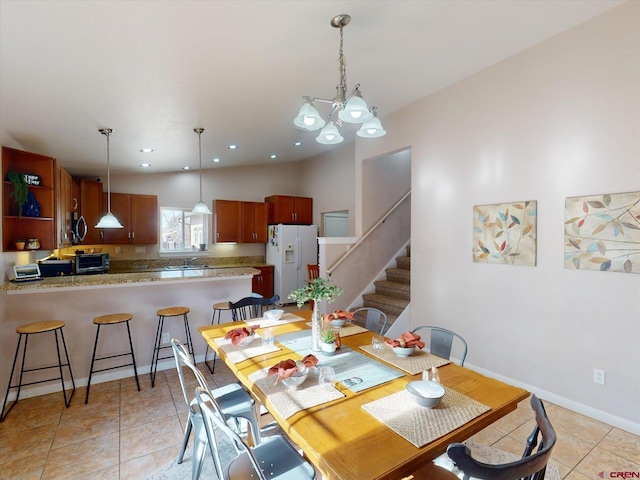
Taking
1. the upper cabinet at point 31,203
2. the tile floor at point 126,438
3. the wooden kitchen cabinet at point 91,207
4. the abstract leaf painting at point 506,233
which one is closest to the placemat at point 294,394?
the tile floor at point 126,438

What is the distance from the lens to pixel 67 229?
4.34 m

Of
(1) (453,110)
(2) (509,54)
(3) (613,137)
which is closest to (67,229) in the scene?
(1) (453,110)

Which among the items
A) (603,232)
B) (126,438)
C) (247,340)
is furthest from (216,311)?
(603,232)

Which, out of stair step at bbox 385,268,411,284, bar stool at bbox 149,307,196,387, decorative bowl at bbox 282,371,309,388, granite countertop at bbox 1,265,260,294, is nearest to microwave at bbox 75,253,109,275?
granite countertop at bbox 1,265,260,294

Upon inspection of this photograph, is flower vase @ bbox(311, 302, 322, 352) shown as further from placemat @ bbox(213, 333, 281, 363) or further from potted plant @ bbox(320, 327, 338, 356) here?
placemat @ bbox(213, 333, 281, 363)

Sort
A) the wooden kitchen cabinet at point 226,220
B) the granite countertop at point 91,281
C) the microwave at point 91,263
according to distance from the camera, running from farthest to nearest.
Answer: the wooden kitchen cabinet at point 226,220 < the microwave at point 91,263 < the granite countertop at point 91,281

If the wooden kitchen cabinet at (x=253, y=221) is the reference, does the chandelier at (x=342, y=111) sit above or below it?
above

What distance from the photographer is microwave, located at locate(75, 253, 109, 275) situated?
14.5ft

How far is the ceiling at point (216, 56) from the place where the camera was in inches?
75.9

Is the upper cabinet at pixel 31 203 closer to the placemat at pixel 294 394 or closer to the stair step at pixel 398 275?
the placemat at pixel 294 394

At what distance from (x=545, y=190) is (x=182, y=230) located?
6.21 m

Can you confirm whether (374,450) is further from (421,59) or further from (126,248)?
(126,248)

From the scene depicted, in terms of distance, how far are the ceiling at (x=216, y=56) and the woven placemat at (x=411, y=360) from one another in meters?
2.26

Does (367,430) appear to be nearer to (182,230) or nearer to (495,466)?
(495,466)
